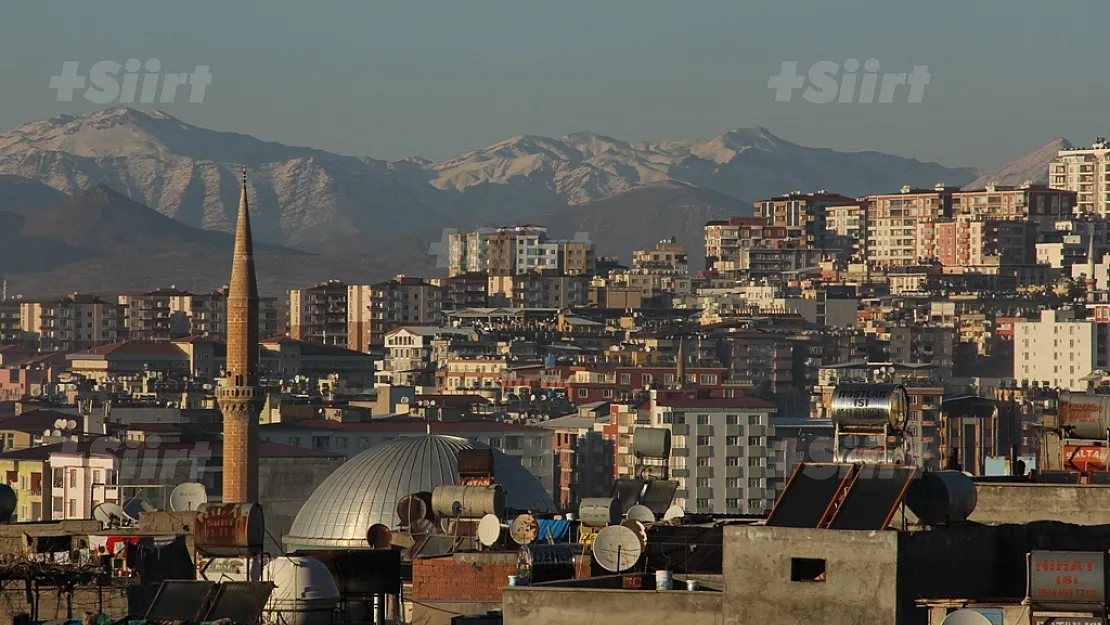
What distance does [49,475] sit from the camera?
7925cm

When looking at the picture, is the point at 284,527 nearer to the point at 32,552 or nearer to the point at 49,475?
the point at 49,475

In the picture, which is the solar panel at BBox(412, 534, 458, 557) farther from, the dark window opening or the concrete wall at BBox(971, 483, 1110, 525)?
the dark window opening

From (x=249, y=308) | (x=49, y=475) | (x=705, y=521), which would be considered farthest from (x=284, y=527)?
(x=705, y=521)

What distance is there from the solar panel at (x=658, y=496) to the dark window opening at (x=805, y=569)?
31.4ft

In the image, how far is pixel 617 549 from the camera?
57.4ft

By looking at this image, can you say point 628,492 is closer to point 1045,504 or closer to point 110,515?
point 110,515

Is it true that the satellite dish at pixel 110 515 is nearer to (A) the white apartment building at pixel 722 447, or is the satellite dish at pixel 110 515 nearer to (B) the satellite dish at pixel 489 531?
(B) the satellite dish at pixel 489 531

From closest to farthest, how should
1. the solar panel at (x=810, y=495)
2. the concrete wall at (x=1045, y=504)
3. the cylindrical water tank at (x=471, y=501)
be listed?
the solar panel at (x=810, y=495) < the concrete wall at (x=1045, y=504) < the cylindrical water tank at (x=471, y=501)

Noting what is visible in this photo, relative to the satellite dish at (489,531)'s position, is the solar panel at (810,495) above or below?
above

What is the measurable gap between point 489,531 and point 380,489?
20734mm

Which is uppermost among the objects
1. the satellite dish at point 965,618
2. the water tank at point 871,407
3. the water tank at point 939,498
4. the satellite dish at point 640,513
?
the water tank at point 871,407

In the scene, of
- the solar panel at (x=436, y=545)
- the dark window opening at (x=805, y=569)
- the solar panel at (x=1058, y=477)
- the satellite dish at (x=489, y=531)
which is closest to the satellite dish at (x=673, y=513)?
the satellite dish at (x=489, y=531)

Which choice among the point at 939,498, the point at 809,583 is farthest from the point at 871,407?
the point at 809,583

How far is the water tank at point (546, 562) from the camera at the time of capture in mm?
18906
